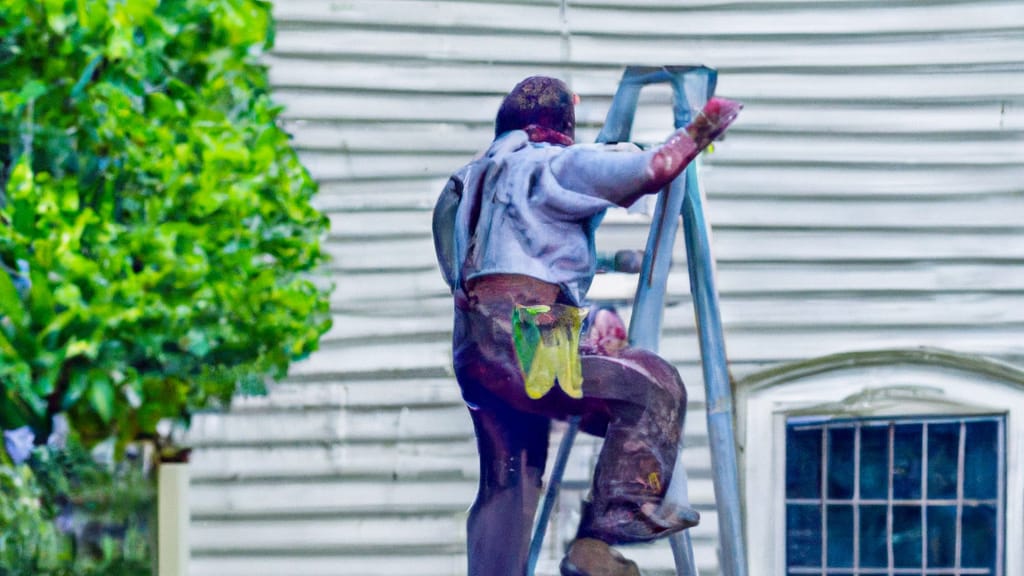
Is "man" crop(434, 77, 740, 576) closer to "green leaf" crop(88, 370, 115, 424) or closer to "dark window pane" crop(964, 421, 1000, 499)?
"green leaf" crop(88, 370, 115, 424)

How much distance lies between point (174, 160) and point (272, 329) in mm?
626

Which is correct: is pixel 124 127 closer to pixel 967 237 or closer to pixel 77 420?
pixel 77 420

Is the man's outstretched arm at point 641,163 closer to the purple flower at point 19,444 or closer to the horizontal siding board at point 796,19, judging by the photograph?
the horizontal siding board at point 796,19

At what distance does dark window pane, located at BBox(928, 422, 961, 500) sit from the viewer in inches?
208

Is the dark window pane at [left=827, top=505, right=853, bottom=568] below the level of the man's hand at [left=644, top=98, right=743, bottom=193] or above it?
below

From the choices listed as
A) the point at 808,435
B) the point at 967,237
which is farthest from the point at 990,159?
the point at 808,435

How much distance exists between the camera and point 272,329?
505 centimetres

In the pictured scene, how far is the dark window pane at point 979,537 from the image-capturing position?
17.3 feet

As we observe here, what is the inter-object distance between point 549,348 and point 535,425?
22cm

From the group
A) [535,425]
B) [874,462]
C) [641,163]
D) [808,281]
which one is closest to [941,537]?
[874,462]

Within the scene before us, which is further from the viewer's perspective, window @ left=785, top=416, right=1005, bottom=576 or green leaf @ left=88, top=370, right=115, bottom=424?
window @ left=785, top=416, right=1005, bottom=576

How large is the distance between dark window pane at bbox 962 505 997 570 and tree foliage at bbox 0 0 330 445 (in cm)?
229

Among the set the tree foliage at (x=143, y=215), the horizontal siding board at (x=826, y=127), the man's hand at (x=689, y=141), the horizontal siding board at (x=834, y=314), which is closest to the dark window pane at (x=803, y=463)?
the horizontal siding board at (x=834, y=314)

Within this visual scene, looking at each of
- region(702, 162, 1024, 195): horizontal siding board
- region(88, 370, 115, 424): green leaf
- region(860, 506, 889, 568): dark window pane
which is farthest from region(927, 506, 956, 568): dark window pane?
region(88, 370, 115, 424): green leaf
